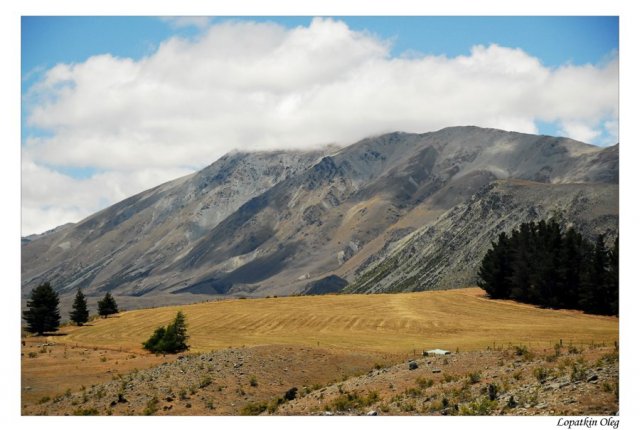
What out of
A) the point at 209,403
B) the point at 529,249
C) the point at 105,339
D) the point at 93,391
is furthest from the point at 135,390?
the point at 529,249

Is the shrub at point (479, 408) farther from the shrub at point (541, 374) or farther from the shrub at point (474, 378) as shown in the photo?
the shrub at point (474, 378)

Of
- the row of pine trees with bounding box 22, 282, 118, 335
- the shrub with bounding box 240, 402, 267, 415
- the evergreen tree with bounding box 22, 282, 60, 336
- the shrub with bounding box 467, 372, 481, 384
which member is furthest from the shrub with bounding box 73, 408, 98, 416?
the evergreen tree with bounding box 22, 282, 60, 336

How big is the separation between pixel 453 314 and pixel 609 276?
20.4 m

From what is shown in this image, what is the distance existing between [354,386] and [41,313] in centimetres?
5408

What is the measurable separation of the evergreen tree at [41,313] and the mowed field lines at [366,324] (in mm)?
3097

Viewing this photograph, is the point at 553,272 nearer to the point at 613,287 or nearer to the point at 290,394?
the point at 613,287

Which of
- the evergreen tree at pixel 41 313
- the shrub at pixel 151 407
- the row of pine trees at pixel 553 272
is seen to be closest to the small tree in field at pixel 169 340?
the shrub at pixel 151 407

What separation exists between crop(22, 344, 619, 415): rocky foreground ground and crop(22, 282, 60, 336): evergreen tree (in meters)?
38.3

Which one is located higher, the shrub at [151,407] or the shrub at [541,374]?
the shrub at [541,374]

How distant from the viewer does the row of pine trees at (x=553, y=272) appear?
78938mm

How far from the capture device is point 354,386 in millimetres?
34219

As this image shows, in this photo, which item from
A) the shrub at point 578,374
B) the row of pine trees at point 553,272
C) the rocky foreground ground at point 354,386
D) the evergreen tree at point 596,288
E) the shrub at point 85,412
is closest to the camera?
the rocky foreground ground at point 354,386

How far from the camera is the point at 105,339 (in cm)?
6788

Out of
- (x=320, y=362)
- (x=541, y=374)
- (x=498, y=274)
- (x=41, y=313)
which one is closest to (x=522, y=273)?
(x=498, y=274)
